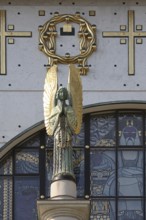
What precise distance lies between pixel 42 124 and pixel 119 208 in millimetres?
1279

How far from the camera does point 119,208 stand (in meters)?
25.1

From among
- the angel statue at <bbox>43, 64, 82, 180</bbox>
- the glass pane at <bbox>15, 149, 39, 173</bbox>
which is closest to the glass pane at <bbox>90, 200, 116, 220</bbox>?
the glass pane at <bbox>15, 149, 39, 173</bbox>

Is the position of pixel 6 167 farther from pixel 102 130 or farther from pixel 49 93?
pixel 49 93

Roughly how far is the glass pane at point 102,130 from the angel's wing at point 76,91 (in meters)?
1.72

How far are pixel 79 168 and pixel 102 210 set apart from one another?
0.55 metres

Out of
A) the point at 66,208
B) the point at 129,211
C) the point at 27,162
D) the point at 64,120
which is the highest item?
the point at 64,120

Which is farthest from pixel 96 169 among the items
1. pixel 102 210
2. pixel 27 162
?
pixel 27 162

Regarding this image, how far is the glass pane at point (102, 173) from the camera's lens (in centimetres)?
2520

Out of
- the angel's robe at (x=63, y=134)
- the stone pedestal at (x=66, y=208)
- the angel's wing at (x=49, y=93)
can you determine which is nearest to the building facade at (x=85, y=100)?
the angel's wing at (x=49, y=93)

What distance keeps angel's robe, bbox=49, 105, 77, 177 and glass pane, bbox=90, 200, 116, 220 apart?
5.77 ft

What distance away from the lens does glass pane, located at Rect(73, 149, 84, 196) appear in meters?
25.2

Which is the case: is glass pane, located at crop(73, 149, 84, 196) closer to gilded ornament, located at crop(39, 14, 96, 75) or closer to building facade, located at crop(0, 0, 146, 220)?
building facade, located at crop(0, 0, 146, 220)

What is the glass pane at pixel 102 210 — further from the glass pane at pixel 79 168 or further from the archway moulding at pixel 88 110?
the archway moulding at pixel 88 110

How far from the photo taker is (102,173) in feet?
82.8
